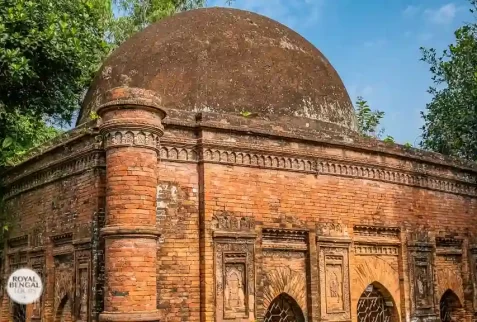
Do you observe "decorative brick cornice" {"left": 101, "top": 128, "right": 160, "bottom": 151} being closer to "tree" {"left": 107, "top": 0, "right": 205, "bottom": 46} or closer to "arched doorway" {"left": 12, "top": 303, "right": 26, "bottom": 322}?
"arched doorway" {"left": 12, "top": 303, "right": 26, "bottom": 322}

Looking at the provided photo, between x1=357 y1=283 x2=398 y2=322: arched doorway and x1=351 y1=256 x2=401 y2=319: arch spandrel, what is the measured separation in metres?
0.06

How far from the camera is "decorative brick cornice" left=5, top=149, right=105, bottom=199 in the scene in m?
6.58

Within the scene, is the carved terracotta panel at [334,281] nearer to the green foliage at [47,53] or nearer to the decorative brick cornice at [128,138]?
the decorative brick cornice at [128,138]

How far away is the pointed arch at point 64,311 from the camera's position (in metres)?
7.11

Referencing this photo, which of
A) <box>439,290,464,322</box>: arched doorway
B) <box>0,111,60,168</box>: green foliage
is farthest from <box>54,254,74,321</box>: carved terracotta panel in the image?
<box>439,290,464,322</box>: arched doorway

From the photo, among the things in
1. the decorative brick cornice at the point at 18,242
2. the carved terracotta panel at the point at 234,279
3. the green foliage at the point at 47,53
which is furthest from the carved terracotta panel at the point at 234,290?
the green foliage at the point at 47,53

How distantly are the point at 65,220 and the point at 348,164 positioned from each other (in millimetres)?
3695

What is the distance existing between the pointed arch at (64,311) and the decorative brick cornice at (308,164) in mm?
2227

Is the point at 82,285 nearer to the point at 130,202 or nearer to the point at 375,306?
the point at 130,202

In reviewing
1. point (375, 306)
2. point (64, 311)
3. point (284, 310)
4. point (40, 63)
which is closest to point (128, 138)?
point (64, 311)

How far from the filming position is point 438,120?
1391cm

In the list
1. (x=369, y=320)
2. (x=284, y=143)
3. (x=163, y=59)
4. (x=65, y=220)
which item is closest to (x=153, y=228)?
(x=65, y=220)

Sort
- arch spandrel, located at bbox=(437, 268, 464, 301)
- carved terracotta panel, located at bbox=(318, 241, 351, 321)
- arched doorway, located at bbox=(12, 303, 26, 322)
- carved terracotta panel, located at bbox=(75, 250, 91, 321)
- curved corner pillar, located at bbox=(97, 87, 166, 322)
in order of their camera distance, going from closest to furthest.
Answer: curved corner pillar, located at bbox=(97, 87, 166, 322) → carved terracotta panel, located at bbox=(75, 250, 91, 321) → carved terracotta panel, located at bbox=(318, 241, 351, 321) → arched doorway, located at bbox=(12, 303, 26, 322) → arch spandrel, located at bbox=(437, 268, 464, 301)

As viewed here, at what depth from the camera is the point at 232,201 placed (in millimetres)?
6754
